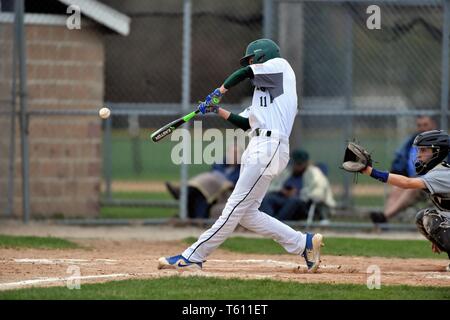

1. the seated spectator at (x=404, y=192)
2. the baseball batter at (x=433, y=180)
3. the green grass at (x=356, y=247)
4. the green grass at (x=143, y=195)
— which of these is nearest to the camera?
the baseball batter at (x=433, y=180)

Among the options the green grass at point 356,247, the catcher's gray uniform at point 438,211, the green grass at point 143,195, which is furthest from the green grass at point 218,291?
the green grass at point 143,195

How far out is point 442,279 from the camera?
8.13 meters

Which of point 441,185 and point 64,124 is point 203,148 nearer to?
point 64,124

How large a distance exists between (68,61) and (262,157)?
635cm

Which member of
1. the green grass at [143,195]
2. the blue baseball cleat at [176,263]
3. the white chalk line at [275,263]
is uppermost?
the blue baseball cleat at [176,263]

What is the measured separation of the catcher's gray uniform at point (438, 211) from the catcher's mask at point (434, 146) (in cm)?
7

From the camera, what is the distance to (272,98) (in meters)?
7.97

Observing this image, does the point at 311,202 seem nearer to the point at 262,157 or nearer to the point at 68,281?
the point at 262,157

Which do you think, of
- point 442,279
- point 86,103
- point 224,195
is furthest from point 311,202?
point 442,279

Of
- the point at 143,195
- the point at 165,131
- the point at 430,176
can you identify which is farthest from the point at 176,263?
the point at 143,195

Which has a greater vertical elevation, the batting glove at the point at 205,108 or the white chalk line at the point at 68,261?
the batting glove at the point at 205,108

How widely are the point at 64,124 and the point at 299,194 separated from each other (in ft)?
11.0

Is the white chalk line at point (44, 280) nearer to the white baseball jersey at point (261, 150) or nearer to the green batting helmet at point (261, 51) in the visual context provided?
the white baseball jersey at point (261, 150)

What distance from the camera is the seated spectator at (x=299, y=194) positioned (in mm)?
12711
